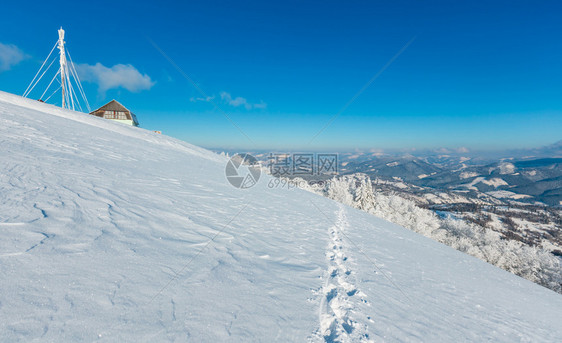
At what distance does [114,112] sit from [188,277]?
40611mm

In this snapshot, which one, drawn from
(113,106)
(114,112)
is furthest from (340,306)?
(113,106)

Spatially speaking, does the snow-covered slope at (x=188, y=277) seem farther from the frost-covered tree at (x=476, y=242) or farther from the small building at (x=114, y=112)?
the small building at (x=114, y=112)

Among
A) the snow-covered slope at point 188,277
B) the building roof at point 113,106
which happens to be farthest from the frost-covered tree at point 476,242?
the building roof at point 113,106

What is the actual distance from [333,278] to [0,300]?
463 centimetres

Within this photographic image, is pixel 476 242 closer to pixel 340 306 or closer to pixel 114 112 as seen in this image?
pixel 340 306

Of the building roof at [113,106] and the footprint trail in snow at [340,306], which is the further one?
the building roof at [113,106]

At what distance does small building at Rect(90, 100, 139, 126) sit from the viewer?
33.3m

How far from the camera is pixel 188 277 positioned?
10.7 ft

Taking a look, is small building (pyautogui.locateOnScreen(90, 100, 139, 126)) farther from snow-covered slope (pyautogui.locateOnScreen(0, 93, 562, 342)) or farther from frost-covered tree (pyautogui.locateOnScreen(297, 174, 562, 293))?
frost-covered tree (pyautogui.locateOnScreen(297, 174, 562, 293))

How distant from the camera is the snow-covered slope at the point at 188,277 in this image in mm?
2270

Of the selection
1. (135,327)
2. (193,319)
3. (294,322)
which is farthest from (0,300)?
(294,322)

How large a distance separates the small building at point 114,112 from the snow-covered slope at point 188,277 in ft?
103

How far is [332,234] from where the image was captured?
8461mm

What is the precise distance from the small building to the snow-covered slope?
31.4 metres
